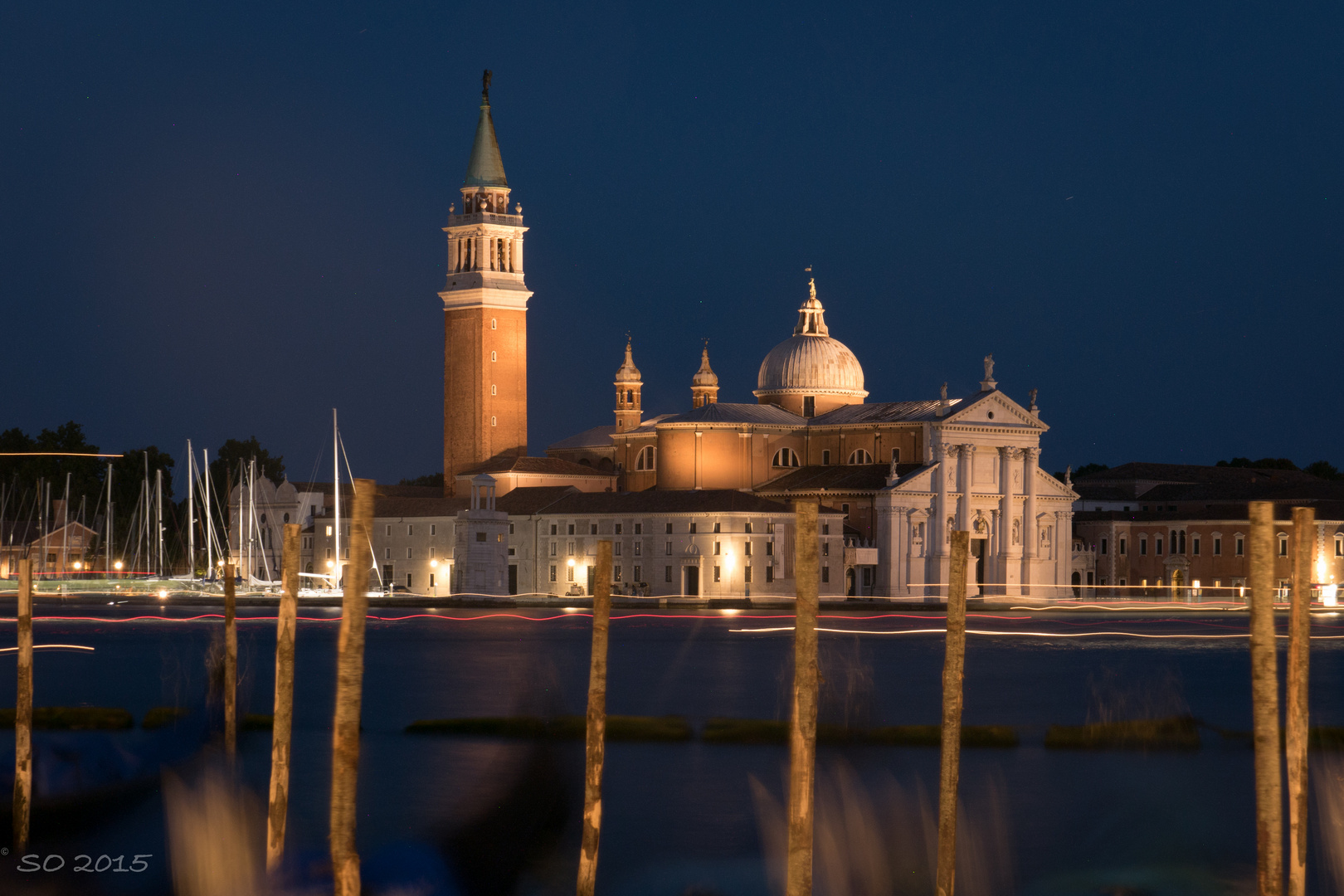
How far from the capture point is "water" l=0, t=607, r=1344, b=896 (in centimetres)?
1739

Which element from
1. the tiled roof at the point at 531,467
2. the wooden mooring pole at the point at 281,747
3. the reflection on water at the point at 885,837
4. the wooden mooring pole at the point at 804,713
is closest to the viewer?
the wooden mooring pole at the point at 804,713

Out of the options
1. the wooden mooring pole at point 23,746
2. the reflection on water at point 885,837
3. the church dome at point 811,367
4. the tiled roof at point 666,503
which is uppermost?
the church dome at point 811,367

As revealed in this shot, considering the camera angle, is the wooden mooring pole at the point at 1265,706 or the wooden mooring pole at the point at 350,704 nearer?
the wooden mooring pole at the point at 350,704

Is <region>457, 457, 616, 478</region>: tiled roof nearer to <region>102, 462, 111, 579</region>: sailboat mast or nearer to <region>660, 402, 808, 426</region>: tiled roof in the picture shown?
<region>660, 402, 808, 426</region>: tiled roof

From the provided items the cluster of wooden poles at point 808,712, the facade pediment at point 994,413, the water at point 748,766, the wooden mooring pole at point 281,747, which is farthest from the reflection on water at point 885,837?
the facade pediment at point 994,413

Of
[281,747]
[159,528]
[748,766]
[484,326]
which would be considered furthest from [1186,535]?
[281,747]

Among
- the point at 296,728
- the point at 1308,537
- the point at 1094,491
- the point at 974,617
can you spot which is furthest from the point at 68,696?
the point at 1094,491

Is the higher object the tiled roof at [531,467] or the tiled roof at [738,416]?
the tiled roof at [738,416]

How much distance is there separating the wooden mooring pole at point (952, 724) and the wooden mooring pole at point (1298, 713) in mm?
2373

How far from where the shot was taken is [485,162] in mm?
62406

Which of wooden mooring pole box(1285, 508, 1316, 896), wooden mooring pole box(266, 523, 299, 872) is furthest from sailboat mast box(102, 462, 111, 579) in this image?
wooden mooring pole box(1285, 508, 1316, 896)

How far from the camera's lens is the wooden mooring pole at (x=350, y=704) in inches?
488

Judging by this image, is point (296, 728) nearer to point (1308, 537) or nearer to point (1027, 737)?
point (1027, 737)

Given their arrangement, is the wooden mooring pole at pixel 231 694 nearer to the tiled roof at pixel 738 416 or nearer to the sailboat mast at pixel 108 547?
the sailboat mast at pixel 108 547
